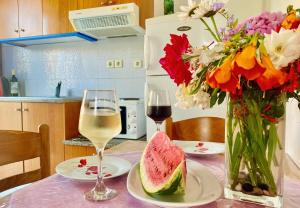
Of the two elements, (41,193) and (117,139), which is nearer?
(41,193)

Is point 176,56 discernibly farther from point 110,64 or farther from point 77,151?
point 110,64

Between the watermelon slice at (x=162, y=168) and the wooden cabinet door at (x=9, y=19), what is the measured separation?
97.6 inches

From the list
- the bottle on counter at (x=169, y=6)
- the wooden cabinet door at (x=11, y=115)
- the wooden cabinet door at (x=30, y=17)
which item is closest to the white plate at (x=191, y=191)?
the bottle on counter at (x=169, y=6)

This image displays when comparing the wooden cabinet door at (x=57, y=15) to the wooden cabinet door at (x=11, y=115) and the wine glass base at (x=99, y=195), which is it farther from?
the wine glass base at (x=99, y=195)

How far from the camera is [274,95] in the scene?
43 centimetres

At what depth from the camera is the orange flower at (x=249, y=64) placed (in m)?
0.36

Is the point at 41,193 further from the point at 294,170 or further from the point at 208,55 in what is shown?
the point at 294,170

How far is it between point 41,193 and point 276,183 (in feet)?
1.54

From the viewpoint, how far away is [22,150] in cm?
80

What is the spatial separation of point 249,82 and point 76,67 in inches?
94.4

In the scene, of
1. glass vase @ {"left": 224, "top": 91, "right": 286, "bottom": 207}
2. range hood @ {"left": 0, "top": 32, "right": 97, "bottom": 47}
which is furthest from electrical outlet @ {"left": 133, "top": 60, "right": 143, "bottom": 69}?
glass vase @ {"left": 224, "top": 91, "right": 286, "bottom": 207}

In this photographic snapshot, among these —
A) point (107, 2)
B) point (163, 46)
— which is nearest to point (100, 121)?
point (163, 46)

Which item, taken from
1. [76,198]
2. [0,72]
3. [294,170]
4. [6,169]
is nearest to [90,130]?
[76,198]

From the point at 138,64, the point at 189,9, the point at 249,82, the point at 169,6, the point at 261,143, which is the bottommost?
the point at 261,143
